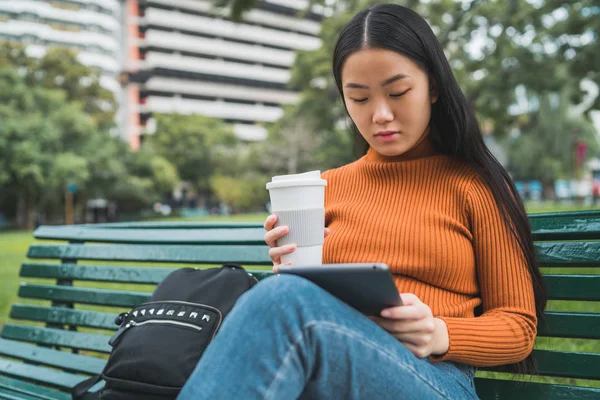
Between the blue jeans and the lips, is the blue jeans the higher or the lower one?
the lower one

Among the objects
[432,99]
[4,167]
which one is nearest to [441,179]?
A: [432,99]

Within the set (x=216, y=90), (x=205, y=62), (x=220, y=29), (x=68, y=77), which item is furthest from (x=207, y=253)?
(x=220, y=29)

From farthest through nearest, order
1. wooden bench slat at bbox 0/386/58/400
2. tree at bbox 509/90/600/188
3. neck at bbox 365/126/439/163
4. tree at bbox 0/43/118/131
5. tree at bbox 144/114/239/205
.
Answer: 1. tree at bbox 144/114/239/205
2. tree at bbox 0/43/118/131
3. tree at bbox 509/90/600/188
4. wooden bench slat at bbox 0/386/58/400
5. neck at bbox 365/126/439/163

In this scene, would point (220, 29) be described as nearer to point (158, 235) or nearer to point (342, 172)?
point (158, 235)

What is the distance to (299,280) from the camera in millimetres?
1086

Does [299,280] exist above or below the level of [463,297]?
above

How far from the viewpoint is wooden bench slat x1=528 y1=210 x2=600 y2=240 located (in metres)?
1.58

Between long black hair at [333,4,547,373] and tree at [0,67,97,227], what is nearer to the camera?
long black hair at [333,4,547,373]

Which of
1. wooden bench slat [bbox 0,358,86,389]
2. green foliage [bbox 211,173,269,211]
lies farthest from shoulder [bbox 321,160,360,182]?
green foliage [bbox 211,173,269,211]

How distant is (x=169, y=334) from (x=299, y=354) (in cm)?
67

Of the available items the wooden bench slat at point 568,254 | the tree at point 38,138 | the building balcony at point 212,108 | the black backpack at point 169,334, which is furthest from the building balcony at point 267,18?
the wooden bench slat at point 568,254

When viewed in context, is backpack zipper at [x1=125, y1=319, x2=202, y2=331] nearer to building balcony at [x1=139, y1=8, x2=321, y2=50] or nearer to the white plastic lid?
the white plastic lid

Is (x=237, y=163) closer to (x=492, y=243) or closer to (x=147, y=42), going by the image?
(x=147, y=42)

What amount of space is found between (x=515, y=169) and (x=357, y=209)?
36963 mm
